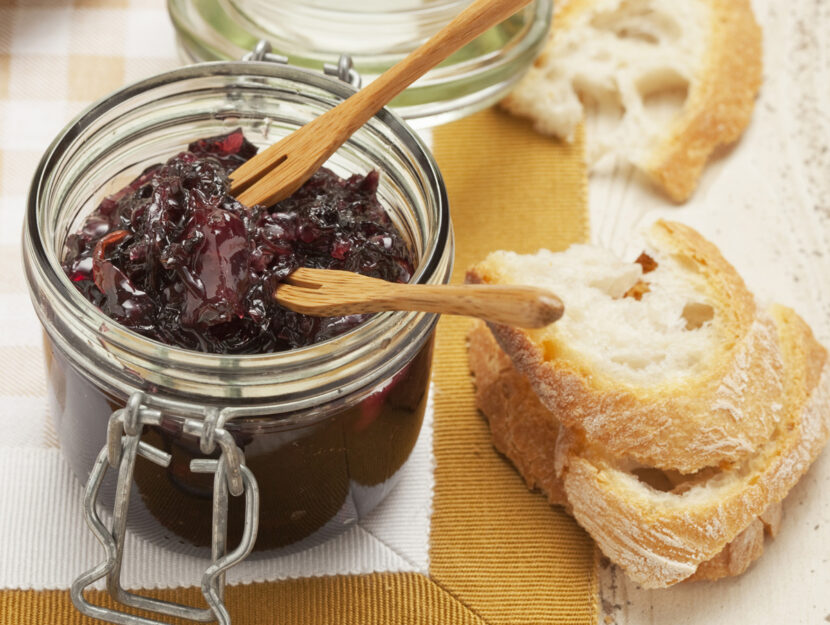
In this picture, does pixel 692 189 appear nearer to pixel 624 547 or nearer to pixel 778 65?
pixel 778 65

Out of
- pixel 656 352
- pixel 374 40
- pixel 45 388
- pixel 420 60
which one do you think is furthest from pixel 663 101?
pixel 45 388

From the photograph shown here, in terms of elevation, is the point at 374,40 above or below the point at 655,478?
above

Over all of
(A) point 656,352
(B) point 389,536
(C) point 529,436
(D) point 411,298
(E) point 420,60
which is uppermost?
(E) point 420,60

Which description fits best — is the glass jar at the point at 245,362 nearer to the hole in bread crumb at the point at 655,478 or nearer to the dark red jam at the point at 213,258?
the dark red jam at the point at 213,258

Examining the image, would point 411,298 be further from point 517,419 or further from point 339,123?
point 517,419

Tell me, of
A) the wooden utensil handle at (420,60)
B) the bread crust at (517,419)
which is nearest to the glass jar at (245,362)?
the wooden utensil handle at (420,60)
